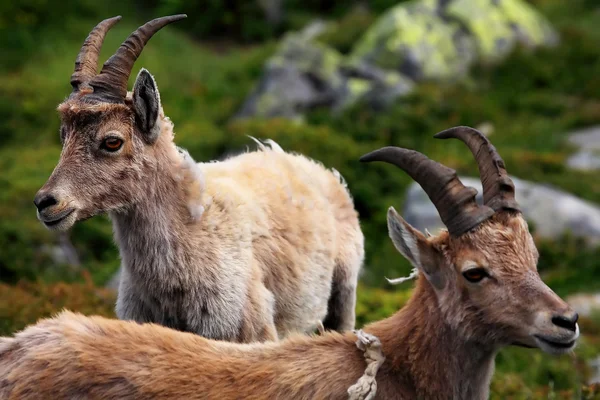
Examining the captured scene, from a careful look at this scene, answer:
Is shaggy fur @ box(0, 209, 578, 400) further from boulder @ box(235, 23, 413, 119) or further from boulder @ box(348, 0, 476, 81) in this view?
boulder @ box(348, 0, 476, 81)

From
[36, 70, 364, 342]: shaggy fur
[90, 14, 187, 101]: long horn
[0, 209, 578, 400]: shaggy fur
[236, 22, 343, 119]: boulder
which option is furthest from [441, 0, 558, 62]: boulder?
[0, 209, 578, 400]: shaggy fur

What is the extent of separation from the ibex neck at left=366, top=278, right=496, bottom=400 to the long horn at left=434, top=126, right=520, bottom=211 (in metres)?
0.83

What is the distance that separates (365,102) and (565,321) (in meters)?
18.3

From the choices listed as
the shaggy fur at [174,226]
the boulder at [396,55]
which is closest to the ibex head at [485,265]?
the shaggy fur at [174,226]

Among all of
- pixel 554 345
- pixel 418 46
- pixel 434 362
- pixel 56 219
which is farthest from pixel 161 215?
pixel 418 46

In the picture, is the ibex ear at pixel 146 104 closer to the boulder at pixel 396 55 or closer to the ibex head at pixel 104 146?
the ibex head at pixel 104 146

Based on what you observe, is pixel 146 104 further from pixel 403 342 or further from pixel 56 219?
pixel 403 342

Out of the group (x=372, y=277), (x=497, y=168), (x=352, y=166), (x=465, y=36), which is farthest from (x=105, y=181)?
(x=465, y=36)

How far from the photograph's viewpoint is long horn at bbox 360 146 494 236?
6434mm

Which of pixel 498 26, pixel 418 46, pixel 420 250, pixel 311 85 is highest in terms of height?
pixel 498 26

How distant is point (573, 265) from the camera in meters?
17.0

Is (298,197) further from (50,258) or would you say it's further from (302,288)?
(50,258)

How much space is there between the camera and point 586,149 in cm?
2284

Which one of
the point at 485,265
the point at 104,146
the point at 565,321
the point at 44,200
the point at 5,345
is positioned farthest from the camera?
the point at 104,146
